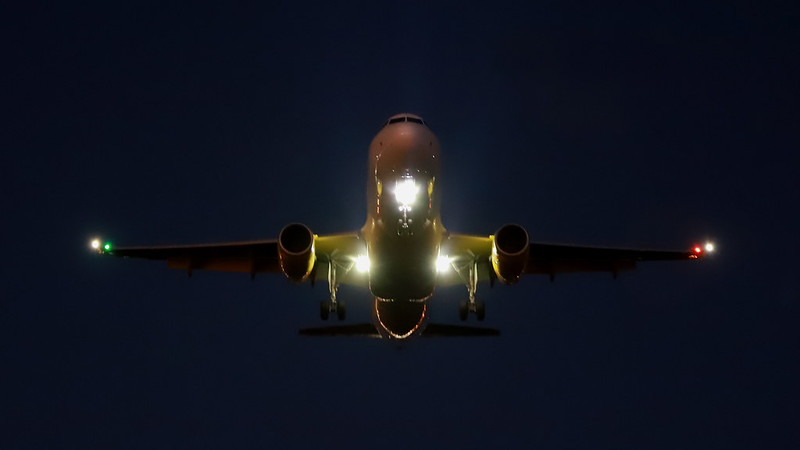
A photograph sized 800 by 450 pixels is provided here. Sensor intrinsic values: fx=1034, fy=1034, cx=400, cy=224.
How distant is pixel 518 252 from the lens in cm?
2408

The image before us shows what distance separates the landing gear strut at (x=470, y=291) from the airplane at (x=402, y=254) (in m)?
0.03

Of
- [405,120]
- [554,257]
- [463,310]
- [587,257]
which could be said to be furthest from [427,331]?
[405,120]

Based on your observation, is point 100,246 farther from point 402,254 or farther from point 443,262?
point 443,262

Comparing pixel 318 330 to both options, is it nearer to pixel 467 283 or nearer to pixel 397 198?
pixel 467 283

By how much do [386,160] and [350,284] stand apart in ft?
25.5

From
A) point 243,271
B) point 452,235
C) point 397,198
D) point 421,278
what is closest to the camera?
point 397,198

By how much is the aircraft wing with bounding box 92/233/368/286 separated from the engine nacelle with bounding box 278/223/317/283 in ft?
7.91

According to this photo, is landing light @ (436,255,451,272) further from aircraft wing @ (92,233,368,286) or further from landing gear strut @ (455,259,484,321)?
aircraft wing @ (92,233,368,286)

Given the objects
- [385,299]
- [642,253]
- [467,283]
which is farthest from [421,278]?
[642,253]

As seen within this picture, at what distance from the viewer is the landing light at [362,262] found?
90.7 ft


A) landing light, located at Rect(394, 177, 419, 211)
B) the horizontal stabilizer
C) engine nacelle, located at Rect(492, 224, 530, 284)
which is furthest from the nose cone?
landing light, located at Rect(394, 177, 419, 211)

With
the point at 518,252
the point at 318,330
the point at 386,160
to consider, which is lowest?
the point at 318,330

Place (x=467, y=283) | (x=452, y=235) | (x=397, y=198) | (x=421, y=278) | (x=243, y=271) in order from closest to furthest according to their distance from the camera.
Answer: (x=397, y=198), (x=421, y=278), (x=452, y=235), (x=467, y=283), (x=243, y=271)

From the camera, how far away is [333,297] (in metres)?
27.7
